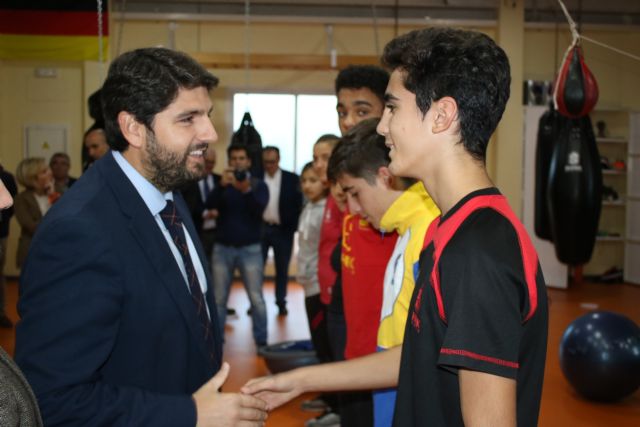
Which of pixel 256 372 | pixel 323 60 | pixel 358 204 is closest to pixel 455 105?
pixel 358 204

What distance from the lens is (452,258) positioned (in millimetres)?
1140

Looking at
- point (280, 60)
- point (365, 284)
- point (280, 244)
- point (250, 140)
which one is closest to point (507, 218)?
point (365, 284)

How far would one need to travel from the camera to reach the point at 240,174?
19.5ft

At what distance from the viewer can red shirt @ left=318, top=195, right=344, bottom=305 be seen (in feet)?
12.6

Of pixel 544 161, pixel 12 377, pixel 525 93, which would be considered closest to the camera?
pixel 12 377

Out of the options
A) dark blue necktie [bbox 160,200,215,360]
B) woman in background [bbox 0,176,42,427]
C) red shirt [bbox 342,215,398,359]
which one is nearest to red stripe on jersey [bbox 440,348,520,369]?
woman in background [bbox 0,176,42,427]

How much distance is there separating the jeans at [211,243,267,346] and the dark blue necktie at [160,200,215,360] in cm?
410

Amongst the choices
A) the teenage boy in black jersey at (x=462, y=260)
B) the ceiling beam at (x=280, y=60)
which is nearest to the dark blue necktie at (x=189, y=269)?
the teenage boy in black jersey at (x=462, y=260)

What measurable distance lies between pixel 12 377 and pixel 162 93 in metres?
0.86

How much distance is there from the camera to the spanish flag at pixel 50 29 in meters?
8.98

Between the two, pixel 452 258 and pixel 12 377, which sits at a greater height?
pixel 452 258

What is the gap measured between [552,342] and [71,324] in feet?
18.1

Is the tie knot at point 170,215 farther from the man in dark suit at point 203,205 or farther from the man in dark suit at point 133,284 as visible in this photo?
the man in dark suit at point 203,205

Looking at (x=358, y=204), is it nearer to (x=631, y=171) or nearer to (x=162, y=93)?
(x=162, y=93)
